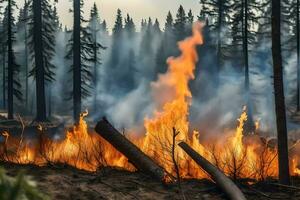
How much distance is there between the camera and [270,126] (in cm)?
3153

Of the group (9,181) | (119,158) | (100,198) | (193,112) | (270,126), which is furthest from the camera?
(193,112)

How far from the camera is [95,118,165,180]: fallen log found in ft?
32.5

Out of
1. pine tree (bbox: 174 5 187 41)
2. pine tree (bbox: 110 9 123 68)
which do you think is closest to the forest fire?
pine tree (bbox: 174 5 187 41)

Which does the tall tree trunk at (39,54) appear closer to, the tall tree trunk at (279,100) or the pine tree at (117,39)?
the tall tree trunk at (279,100)

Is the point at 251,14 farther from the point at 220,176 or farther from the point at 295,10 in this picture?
the point at 220,176

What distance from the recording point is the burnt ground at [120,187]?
887 centimetres

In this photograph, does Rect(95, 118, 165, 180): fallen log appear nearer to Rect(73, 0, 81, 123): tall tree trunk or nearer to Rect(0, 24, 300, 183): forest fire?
Rect(0, 24, 300, 183): forest fire

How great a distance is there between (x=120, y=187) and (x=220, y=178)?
2062mm

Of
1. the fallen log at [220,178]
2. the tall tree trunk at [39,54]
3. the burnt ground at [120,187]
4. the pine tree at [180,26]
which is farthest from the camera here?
the pine tree at [180,26]

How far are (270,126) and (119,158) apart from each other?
22.3m

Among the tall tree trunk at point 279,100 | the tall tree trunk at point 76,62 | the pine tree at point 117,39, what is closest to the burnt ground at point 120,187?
the tall tree trunk at point 279,100

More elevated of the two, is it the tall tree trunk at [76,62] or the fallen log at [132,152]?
the tall tree trunk at [76,62]

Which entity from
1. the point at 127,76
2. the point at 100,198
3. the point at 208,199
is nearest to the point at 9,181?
the point at 100,198

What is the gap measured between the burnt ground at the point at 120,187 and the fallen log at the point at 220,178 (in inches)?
11.9
